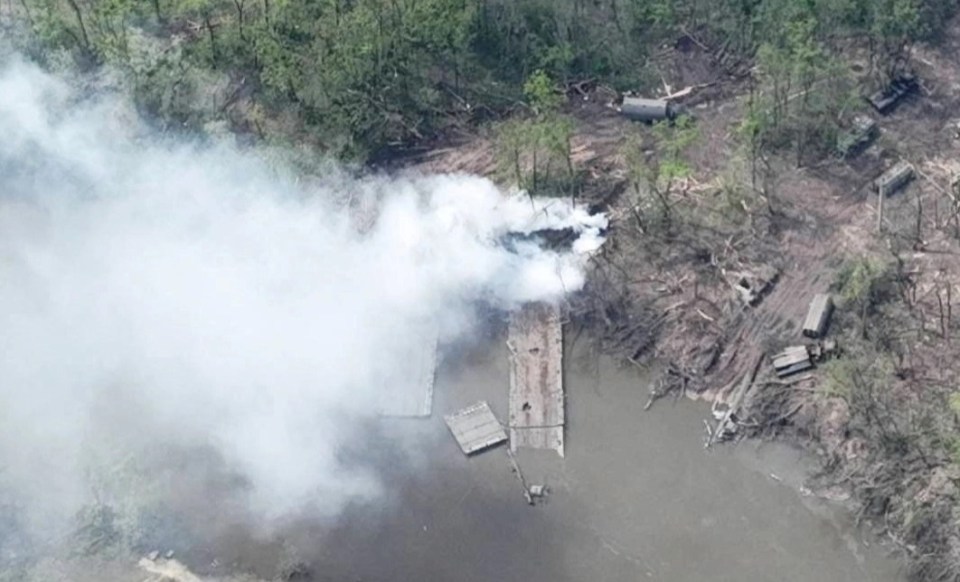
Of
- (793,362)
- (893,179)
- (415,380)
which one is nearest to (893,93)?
(893,179)

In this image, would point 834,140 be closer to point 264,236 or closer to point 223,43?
point 264,236

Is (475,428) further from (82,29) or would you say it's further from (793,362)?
(82,29)

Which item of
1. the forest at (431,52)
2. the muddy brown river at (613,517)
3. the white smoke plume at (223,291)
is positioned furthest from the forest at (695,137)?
the white smoke plume at (223,291)

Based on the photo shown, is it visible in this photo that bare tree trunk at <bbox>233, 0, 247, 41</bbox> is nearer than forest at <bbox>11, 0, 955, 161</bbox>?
No

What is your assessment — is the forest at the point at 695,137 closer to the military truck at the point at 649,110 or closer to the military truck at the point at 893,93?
the military truck at the point at 893,93

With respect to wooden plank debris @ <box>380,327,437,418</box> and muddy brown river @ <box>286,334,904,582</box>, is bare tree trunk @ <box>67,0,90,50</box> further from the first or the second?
muddy brown river @ <box>286,334,904,582</box>

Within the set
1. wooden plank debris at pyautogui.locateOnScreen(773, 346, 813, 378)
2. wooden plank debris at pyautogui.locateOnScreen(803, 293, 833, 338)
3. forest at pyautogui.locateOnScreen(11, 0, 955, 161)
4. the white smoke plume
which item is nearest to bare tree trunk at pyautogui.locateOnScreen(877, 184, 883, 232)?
wooden plank debris at pyautogui.locateOnScreen(803, 293, 833, 338)
